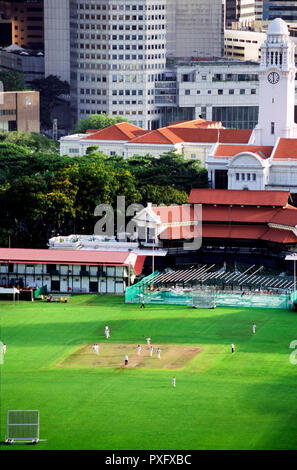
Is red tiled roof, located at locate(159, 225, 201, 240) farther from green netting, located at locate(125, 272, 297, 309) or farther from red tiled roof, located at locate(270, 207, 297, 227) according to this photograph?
green netting, located at locate(125, 272, 297, 309)

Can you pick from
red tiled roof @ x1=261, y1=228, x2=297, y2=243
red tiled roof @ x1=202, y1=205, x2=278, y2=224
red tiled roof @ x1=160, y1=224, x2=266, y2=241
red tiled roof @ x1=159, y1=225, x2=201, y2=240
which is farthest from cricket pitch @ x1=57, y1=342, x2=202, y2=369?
red tiled roof @ x1=202, y1=205, x2=278, y2=224

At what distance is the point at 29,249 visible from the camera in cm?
18312

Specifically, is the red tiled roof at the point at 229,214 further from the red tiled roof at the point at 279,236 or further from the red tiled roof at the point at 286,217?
the red tiled roof at the point at 279,236

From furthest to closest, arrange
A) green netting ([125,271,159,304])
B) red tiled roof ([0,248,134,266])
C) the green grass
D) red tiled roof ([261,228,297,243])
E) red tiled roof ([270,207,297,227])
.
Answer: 1. red tiled roof ([270,207,297,227])
2. red tiled roof ([261,228,297,243])
3. red tiled roof ([0,248,134,266])
4. green netting ([125,271,159,304])
5. the green grass

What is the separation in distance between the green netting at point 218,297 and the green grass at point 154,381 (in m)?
2.18

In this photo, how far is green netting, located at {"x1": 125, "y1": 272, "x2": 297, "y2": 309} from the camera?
6634 inches

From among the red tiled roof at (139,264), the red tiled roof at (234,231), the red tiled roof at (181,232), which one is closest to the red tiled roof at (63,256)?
the red tiled roof at (139,264)

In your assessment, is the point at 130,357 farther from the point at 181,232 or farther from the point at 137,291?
the point at 181,232

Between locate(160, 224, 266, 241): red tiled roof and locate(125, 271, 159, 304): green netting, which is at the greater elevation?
locate(160, 224, 266, 241): red tiled roof

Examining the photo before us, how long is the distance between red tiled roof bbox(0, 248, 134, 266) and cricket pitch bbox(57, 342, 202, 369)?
89.7 feet

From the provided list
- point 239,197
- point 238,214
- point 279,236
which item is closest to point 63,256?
point 238,214

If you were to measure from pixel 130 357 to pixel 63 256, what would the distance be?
37.2m
